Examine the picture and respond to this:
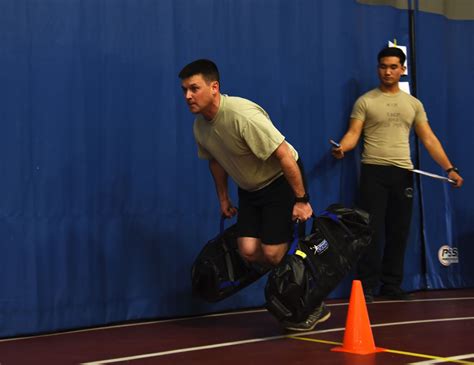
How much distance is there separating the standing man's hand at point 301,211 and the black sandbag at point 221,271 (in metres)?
0.66

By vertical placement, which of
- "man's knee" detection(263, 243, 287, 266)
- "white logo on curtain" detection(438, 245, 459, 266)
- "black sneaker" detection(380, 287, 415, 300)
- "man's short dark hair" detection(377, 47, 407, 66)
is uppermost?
"man's short dark hair" detection(377, 47, 407, 66)

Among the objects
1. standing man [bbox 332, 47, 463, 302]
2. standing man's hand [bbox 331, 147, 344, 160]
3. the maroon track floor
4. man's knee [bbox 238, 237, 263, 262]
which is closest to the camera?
the maroon track floor

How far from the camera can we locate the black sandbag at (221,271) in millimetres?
5867

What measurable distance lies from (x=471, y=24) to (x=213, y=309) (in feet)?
12.4

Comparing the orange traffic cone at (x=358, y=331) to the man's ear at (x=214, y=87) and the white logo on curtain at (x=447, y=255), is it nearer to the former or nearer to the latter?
the man's ear at (x=214, y=87)

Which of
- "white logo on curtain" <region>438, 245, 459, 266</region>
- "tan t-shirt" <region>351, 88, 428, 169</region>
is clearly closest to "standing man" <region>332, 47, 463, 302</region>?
"tan t-shirt" <region>351, 88, 428, 169</region>

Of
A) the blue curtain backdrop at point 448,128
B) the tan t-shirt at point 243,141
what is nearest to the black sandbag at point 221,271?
the tan t-shirt at point 243,141

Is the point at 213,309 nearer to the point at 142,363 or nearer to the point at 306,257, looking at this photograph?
the point at 306,257

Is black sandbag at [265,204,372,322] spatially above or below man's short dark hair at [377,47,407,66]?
below

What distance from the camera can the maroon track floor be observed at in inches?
185

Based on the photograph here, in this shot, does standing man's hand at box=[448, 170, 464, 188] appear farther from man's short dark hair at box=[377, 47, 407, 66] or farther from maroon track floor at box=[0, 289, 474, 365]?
maroon track floor at box=[0, 289, 474, 365]

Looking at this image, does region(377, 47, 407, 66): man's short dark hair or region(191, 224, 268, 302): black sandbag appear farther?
region(377, 47, 407, 66): man's short dark hair

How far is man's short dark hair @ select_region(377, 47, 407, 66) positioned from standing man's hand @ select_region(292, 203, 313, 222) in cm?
236

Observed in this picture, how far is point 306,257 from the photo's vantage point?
5.38 m
